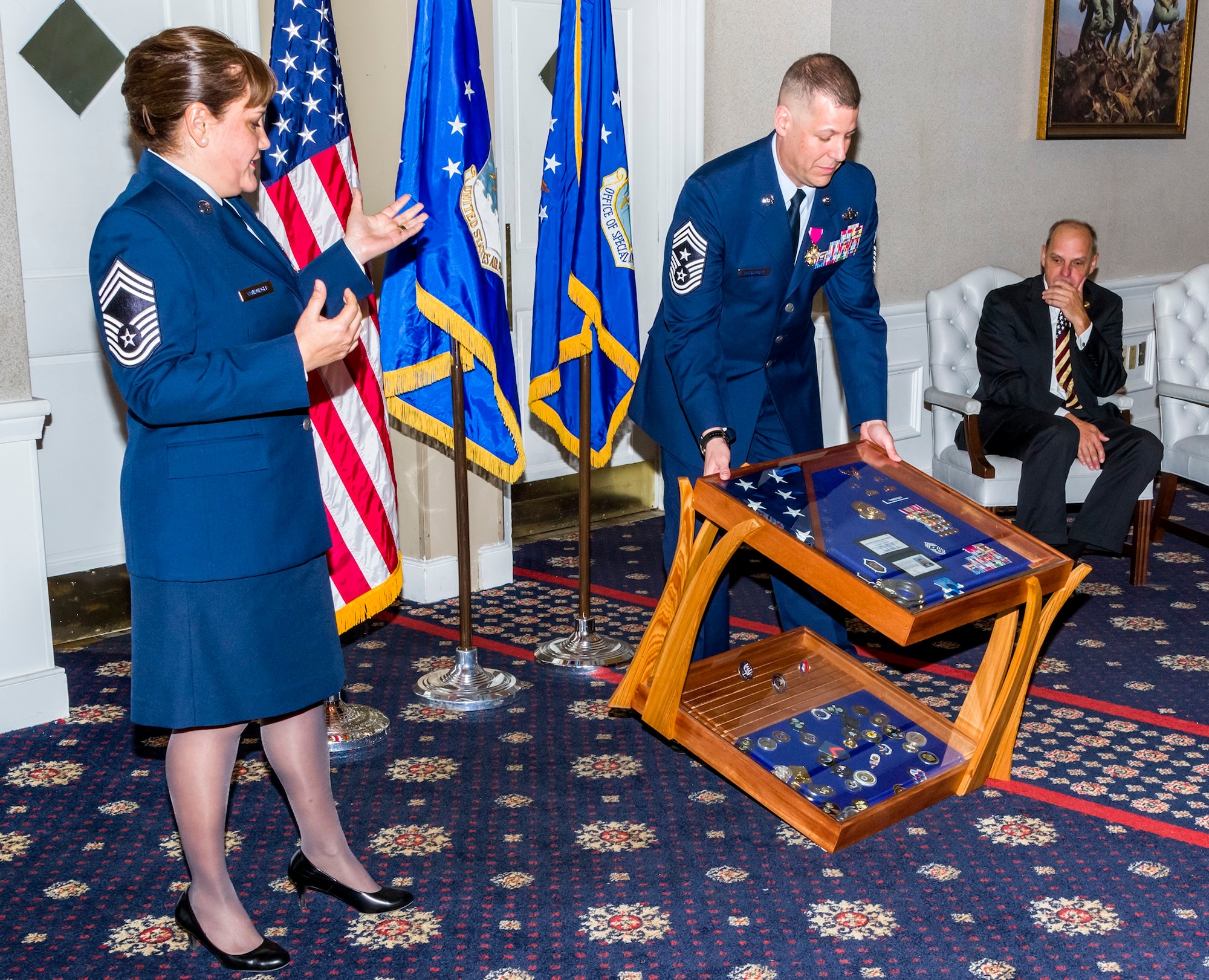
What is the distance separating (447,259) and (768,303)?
0.99m

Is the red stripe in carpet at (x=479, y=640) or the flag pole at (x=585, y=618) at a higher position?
the flag pole at (x=585, y=618)

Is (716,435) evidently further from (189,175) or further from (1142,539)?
(1142,539)

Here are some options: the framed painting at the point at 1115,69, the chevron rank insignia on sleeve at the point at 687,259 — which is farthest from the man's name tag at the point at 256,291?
the framed painting at the point at 1115,69

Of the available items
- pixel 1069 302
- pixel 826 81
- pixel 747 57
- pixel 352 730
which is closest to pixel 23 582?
pixel 352 730

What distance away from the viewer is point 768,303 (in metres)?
3.08

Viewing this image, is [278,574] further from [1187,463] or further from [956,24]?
[956,24]

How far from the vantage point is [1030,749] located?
3424mm

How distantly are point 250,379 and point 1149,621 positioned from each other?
3.51 metres

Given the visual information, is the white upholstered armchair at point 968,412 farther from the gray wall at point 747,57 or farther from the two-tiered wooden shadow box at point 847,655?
the two-tiered wooden shadow box at point 847,655

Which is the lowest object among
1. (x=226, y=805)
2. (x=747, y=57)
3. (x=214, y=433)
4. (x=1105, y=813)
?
(x=1105, y=813)

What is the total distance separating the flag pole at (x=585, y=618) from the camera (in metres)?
4.00

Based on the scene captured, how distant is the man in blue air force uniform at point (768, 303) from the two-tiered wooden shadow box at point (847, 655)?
6.9 inches

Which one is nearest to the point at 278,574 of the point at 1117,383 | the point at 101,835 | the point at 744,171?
the point at 101,835

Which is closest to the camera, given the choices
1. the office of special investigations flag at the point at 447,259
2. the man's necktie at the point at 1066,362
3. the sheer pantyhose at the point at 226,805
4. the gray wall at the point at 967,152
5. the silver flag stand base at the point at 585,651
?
the sheer pantyhose at the point at 226,805
